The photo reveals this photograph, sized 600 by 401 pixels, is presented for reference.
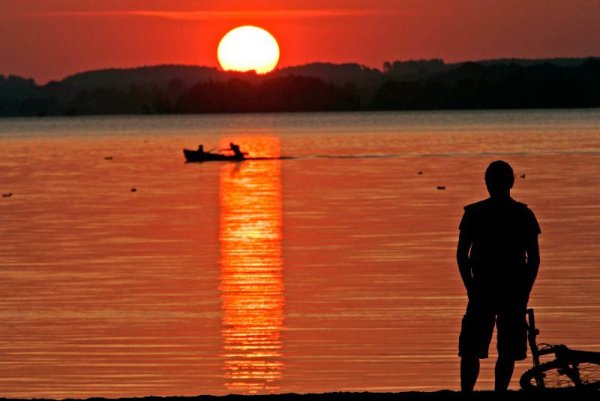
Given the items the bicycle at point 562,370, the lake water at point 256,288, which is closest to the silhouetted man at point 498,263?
the bicycle at point 562,370

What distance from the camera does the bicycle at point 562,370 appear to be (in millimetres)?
10414

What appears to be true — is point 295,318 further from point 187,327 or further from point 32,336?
point 32,336

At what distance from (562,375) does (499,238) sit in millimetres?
1086

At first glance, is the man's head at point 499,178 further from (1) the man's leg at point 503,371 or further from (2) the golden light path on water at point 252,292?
(2) the golden light path on water at point 252,292

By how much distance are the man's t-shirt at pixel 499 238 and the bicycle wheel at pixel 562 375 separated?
0.63 m

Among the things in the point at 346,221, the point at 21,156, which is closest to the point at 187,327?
the point at 346,221

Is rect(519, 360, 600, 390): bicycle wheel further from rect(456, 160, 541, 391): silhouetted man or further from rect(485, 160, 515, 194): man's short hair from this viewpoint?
rect(485, 160, 515, 194): man's short hair

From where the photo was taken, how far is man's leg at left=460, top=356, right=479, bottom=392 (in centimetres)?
1102

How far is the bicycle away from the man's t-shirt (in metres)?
0.35

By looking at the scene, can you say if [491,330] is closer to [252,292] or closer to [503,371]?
[503,371]

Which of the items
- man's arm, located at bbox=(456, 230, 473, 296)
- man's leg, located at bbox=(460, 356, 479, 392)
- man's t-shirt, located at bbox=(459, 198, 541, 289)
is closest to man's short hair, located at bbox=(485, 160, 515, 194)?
man's t-shirt, located at bbox=(459, 198, 541, 289)

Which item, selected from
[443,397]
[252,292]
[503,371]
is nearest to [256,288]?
[252,292]

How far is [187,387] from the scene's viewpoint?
52.8 ft

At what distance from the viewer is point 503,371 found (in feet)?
36.4
